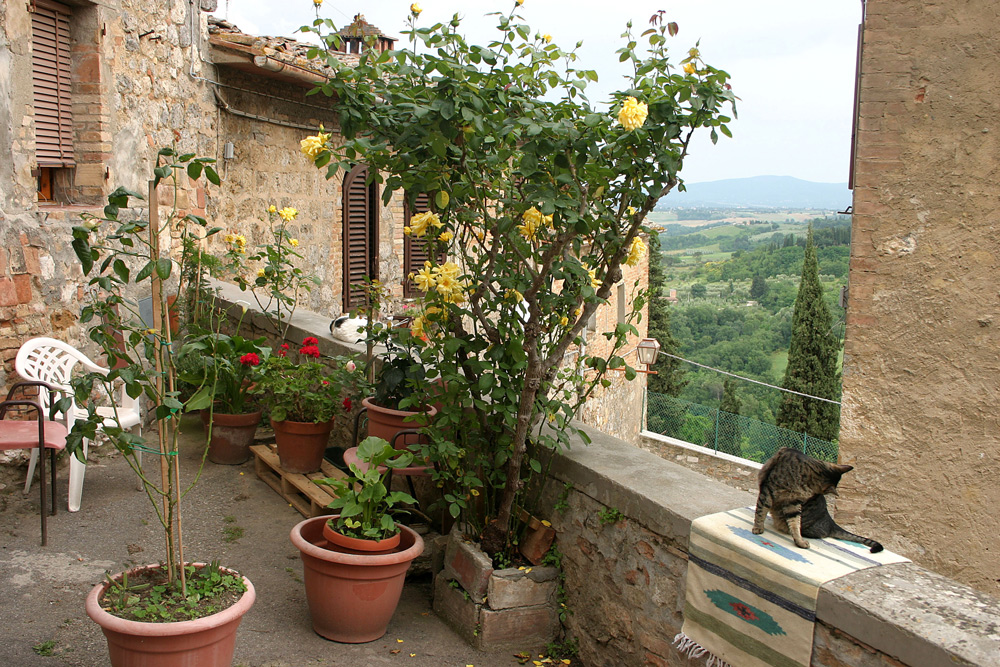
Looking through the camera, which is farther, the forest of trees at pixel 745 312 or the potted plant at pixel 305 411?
the forest of trees at pixel 745 312

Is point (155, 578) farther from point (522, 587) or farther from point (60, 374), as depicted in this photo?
point (60, 374)

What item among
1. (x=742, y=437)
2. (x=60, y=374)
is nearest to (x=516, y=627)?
(x=60, y=374)


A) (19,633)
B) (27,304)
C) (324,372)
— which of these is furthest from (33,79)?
(19,633)

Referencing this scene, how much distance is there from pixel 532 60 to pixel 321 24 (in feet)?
2.66

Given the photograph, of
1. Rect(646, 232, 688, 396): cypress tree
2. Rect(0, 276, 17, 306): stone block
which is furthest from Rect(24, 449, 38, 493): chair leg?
Rect(646, 232, 688, 396): cypress tree

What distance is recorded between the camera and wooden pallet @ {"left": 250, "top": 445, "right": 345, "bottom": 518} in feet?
13.7

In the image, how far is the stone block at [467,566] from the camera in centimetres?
317

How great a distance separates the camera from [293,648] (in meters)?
3.06

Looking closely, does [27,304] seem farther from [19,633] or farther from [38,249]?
[19,633]

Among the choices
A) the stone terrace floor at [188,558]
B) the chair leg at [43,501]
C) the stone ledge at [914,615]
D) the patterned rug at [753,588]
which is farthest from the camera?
the chair leg at [43,501]

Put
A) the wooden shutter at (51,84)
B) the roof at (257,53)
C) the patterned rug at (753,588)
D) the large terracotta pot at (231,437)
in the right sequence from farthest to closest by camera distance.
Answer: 1. the roof at (257,53)
2. the large terracotta pot at (231,437)
3. the wooden shutter at (51,84)
4. the patterned rug at (753,588)

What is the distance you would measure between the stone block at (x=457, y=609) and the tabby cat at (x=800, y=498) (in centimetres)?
126

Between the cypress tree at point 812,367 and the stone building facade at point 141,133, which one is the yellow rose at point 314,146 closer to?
the stone building facade at point 141,133

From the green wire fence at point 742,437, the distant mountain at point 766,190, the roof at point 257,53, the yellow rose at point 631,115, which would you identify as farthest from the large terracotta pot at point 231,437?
the distant mountain at point 766,190
